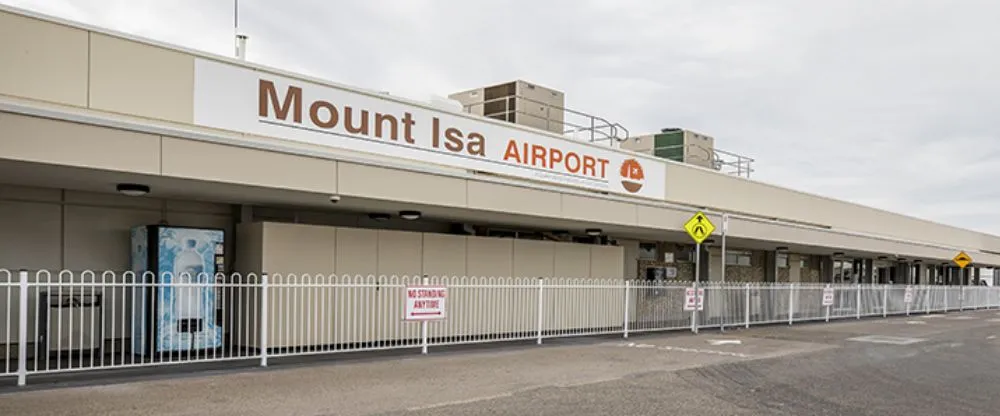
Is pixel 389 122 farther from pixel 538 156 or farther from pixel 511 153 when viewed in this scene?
pixel 538 156

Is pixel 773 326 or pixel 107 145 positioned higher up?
pixel 107 145

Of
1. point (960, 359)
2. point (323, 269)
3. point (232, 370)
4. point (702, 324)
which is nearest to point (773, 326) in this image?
point (702, 324)

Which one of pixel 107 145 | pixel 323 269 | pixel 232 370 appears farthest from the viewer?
pixel 323 269

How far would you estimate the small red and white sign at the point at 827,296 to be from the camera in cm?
2498

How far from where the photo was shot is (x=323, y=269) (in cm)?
1449

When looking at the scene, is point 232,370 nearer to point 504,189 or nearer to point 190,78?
point 190,78

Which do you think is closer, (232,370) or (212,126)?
(232,370)

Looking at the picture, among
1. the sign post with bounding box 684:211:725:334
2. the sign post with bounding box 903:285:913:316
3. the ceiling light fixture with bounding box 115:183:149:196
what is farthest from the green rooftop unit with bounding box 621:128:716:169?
the ceiling light fixture with bounding box 115:183:149:196

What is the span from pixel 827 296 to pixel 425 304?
16.1 m

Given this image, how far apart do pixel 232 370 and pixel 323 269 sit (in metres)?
3.57

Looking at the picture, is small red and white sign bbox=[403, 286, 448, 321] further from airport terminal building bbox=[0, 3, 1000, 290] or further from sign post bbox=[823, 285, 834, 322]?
sign post bbox=[823, 285, 834, 322]

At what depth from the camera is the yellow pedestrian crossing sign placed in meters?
18.4

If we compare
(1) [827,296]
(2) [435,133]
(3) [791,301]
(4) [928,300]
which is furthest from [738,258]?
(2) [435,133]

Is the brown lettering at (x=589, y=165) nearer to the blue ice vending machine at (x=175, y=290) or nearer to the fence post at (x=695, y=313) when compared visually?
the fence post at (x=695, y=313)
